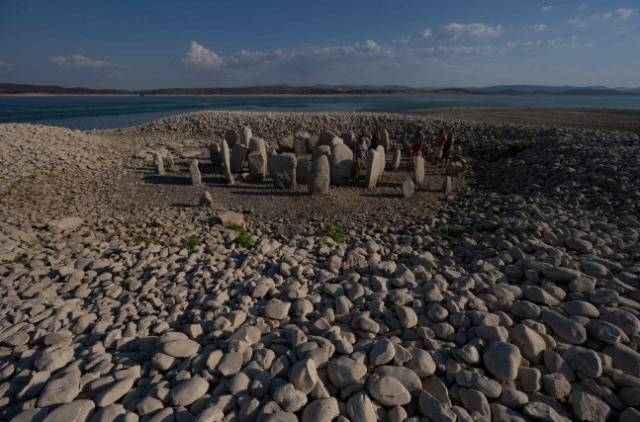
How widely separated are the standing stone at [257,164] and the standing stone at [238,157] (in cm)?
98

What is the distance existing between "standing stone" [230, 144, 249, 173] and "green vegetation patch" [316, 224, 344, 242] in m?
5.59

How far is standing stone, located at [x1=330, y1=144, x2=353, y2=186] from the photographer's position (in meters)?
9.95

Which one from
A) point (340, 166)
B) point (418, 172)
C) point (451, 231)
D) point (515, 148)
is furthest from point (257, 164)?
point (515, 148)

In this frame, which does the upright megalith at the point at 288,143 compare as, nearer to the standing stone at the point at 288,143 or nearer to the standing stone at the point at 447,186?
the standing stone at the point at 288,143

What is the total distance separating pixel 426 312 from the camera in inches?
143

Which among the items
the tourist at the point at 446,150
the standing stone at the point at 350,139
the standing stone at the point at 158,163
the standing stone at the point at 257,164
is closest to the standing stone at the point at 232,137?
the standing stone at the point at 158,163

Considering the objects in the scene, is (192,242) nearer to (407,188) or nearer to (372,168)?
(372,168)

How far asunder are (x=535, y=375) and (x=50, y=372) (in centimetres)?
443

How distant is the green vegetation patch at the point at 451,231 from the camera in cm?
662

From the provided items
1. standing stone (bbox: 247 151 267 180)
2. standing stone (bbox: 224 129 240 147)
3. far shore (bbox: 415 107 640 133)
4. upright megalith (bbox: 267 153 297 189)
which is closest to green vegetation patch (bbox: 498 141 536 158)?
upright megalith (bbox: 267 153 297 189)

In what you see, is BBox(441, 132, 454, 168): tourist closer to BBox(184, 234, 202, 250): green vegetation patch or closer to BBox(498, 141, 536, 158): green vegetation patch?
BBox(498, 141, 536, 158): green vegetation patch

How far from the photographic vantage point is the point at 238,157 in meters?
11.5

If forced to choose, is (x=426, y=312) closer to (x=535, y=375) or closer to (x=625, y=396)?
(x=535, y=375)

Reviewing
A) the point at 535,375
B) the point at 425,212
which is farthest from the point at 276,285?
the point at 425,212
